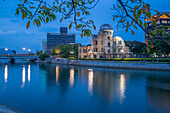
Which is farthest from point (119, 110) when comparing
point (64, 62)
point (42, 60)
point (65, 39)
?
point (65, 39)

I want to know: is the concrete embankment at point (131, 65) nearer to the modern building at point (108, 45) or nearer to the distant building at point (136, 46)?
the modern building at point (108, 45)

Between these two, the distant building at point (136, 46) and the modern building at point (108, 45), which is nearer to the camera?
the modern building at point (108, 45)

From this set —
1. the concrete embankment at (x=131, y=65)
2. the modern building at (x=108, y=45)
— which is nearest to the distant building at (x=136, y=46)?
the modern building at (x=108, y=45)

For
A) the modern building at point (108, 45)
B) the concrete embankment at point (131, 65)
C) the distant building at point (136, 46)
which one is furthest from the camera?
the distant building at point (136, 46)

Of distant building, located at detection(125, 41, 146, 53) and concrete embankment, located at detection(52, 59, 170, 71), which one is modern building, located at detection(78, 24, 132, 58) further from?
concrete embankment, located at detection(52, 59, 170, 71)

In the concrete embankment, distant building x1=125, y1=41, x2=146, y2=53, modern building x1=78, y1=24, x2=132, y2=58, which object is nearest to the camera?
the concrete embankment

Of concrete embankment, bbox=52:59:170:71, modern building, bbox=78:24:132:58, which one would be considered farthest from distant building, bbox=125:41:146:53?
concrete embankment, bbox=52:59:170:71

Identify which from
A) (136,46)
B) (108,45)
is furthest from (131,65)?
(136,46)

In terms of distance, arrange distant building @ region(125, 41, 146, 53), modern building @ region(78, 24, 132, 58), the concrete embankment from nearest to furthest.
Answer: the concrete embankment → modern building @ region(78, 24, 132, 58) → distant building @ region(125, 41, 146, 53)

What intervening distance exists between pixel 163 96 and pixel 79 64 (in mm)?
49184

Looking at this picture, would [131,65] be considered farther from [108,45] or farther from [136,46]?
[136,46]

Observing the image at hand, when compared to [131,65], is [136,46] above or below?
above

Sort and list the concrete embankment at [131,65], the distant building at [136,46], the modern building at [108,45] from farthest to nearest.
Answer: the distant building at [136,46] → the modern building at [108,45] → the concrete embankment at [131,65]

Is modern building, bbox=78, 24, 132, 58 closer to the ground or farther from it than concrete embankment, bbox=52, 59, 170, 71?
farther from it
